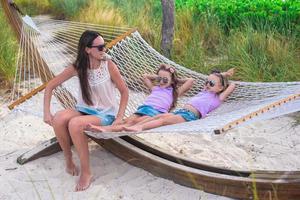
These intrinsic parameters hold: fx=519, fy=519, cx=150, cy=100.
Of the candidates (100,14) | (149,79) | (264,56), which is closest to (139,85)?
(149,79)

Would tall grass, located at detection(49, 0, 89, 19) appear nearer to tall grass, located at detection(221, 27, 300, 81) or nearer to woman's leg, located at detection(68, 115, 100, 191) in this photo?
tall grass, located at detection(221, 27, 300, 81)

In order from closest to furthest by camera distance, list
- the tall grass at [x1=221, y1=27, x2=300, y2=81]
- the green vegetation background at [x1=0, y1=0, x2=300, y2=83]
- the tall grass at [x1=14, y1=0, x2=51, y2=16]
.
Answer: the tall grass at [x1=221, y1=27, x2=300, y2=81]
the green vegetation background at [x1=0, y1=0, x2=300, y2=83]
the tall grass at [x1=14, y1=0, x2=51, y2=16]

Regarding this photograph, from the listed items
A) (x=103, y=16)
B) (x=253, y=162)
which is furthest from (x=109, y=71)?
(x=103, y=16)

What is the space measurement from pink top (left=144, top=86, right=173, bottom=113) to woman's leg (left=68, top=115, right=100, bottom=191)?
454 mm

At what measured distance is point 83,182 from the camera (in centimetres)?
292

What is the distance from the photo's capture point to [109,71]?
2.98 m

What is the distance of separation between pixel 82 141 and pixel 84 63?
45cm

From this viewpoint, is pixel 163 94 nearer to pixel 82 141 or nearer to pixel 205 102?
pixel 205 102

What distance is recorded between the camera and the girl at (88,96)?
2.88 meters

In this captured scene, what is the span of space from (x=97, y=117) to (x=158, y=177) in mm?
487

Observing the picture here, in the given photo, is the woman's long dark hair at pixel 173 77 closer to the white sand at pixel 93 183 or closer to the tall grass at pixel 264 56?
the white sand at pixel 93 183

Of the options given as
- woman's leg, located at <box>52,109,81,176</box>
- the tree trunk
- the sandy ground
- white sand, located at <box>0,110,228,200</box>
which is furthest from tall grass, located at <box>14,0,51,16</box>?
woman's leg, located at <box>52,109,81,176</box>

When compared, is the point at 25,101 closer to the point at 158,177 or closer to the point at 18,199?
the point at 18,199

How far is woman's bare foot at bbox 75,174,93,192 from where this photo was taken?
9.52ft
